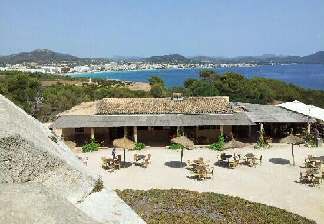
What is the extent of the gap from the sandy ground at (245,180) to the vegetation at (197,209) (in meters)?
1.26

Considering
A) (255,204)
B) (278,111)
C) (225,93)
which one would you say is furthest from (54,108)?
(255,204)

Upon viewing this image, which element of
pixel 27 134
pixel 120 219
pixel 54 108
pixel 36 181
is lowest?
pixel 54 108

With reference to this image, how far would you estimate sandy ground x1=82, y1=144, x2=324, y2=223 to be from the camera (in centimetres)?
2017

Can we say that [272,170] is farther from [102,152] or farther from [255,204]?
[102,152]

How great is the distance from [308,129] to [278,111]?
3930 millimetres

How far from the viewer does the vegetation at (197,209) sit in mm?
Answer: 16812

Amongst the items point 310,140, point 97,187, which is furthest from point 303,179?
point 97,187

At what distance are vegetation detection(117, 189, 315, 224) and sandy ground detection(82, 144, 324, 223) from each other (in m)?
1.26

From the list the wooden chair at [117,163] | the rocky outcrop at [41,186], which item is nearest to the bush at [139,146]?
the wooden chair at [117,163]

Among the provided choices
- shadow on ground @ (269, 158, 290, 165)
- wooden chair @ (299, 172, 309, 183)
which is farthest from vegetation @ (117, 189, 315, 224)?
shadow on ground @ (269, 158, 290, 165)

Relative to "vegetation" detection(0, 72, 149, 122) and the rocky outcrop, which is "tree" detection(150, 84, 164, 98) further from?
the rocky outcrop

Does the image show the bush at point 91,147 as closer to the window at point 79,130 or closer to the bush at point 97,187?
the window at point 79,130

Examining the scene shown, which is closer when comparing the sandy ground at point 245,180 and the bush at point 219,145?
the sandy ground at point 245,180

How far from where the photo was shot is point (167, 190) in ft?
69.5
